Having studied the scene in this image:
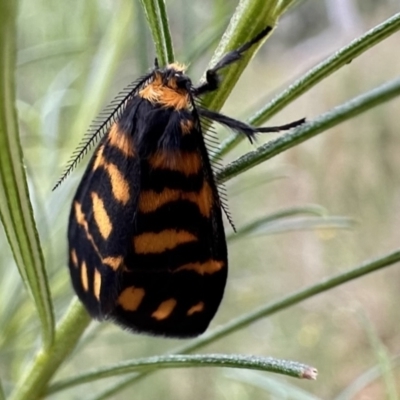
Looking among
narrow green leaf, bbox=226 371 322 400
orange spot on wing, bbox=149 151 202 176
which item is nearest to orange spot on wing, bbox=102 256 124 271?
orange spot on wing, bbox=149 151 202 176

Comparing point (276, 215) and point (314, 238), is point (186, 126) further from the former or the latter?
point (314, 238)

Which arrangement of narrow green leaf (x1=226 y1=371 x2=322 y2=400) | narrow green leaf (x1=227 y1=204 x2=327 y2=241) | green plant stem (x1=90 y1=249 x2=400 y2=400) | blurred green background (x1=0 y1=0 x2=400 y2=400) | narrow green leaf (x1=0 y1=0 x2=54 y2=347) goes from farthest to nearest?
1. blurred green background (x1=0 y1=0 x2=400 y2=400)
2. narrow green leaf (x1=226 y1=371 x2=322 y2=400)
3. narrow green leaf (x1=227 y1=204 x2=327 y2=241)
4. green plant stem (x1=90 y1=249 x2=400 y2=400)
5. narrow green leaf (x1=0 y1=0 x2=54 y2=347)

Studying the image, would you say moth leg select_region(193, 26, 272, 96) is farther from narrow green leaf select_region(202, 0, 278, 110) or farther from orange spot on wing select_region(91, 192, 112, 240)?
orange spot on wing select_region(91, 192, 112, 240)

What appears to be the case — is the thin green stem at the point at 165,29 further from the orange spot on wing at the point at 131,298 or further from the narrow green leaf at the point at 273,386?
the narrow green leaf at the point at 273,386

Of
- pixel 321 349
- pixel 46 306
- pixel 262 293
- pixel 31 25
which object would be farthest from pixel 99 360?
pixel 46 306

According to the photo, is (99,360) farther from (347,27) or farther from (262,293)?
(347,27)

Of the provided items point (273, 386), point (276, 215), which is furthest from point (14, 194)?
point (273, 386)
